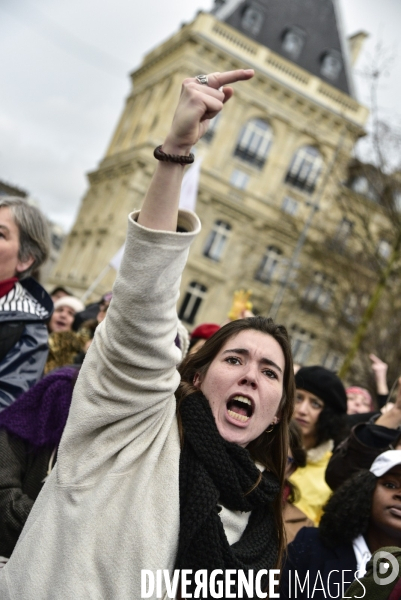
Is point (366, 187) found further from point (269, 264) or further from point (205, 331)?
point (269, 264)

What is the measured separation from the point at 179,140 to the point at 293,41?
3953 centimetres

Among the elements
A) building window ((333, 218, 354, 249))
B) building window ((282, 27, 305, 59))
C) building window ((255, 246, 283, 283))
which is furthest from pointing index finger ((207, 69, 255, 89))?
building window ((282, 27, 305, 59))

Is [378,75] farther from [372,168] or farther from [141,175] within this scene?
[141,175]

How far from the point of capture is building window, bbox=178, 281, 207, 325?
3491cm

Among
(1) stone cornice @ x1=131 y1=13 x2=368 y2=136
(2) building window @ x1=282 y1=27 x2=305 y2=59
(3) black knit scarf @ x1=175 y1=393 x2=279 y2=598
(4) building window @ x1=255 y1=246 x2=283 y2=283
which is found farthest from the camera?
(2) building window @ x1=282 y1=27 x2=305 y2=59

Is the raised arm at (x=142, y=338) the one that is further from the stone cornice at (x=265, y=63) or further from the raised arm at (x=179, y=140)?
the stone cornice at (x=265, y=63)

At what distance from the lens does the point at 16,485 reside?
289cm

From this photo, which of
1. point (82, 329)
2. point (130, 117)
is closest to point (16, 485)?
point (82, 329)

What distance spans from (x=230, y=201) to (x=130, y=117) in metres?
10.1

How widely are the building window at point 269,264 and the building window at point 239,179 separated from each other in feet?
11.6

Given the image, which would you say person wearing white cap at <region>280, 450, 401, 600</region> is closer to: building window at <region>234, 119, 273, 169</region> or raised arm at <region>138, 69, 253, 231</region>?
raised arm at <region>138, 69, 253, 231</region>

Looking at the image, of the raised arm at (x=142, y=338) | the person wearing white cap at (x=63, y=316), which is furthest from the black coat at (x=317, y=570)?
the person wearing white cap at (x=63, y=316)

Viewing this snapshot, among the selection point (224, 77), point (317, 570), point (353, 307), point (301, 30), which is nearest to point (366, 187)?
point (353, 307)

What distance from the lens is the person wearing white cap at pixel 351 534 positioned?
10.2ft
